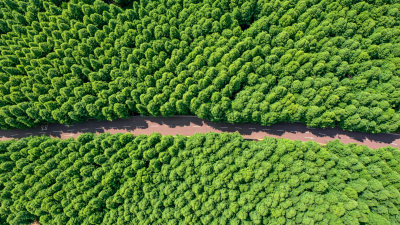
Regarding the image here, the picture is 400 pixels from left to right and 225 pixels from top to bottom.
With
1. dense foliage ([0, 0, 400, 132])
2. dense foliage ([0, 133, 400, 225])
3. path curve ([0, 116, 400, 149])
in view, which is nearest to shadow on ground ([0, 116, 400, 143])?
path curve ([0, 116, 400, 149])

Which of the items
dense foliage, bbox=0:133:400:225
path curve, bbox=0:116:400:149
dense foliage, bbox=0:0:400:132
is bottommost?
dense foliage, bbox=0:133:400:225

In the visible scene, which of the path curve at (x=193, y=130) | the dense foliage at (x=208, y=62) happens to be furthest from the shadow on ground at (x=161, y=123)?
the dense foliage at (x=208, y=62)

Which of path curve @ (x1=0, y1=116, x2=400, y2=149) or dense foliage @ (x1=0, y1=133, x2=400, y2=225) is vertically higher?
path curve @ (x1=0, y1=116, x2=400, y2=149)

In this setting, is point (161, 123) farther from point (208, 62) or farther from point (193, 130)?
point (208, 62)

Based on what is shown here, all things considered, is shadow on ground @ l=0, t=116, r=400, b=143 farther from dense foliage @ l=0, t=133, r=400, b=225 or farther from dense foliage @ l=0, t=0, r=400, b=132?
dense foliage @ l=0, t=133, r=400, b=225

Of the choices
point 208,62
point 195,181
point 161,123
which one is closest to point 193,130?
point 161,123

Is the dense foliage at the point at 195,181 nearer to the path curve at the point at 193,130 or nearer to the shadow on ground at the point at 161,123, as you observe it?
the path curve at the point at 193,130
